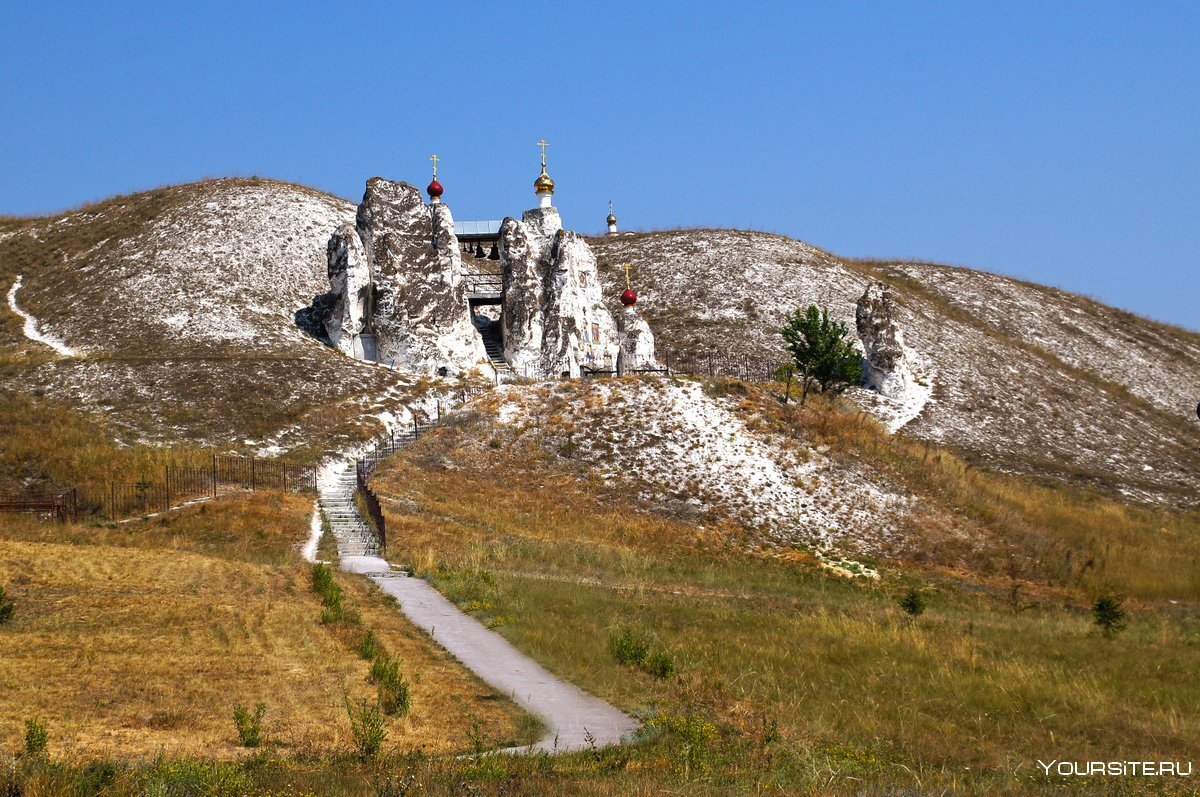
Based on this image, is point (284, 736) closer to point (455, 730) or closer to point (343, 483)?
point (455, 730)

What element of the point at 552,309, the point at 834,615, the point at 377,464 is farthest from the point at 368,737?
the point at 552,309

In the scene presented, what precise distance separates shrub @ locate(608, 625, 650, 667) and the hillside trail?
1284 mm

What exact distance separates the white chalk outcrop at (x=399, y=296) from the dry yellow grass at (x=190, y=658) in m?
27.7

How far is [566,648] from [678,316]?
5528 centimetres

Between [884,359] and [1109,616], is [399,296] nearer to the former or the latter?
[884,359]

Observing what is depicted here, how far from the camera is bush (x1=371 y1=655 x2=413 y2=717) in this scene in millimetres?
14400

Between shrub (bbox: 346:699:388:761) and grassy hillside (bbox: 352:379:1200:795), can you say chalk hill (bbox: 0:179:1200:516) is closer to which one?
grassy hillside (bbox: 352:379:1200:795)

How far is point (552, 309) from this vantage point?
187ft

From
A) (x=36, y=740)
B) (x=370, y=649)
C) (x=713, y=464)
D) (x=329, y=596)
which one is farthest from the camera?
(x=713, y=464)

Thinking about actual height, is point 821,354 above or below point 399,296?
below

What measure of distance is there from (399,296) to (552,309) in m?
7.63

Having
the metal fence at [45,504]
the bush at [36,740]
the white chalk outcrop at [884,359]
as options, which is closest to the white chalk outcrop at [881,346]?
Result: the white chalk outcrop at [884,359]

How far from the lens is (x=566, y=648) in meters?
18.4

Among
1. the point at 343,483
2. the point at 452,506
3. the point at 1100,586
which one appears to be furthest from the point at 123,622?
the point at 1100,586
